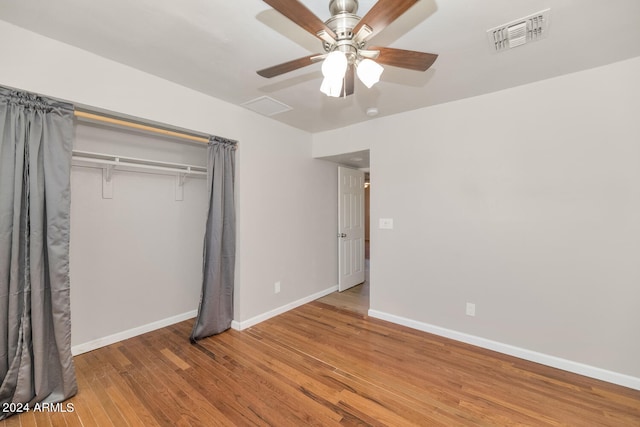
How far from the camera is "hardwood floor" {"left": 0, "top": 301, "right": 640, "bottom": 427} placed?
1764 mm

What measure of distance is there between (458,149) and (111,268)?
12.0 feet

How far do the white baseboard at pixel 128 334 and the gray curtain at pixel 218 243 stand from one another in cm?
59

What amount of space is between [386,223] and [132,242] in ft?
9.14

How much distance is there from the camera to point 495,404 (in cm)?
189

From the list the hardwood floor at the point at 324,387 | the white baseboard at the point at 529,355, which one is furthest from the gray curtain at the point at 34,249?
the white baseboard at the point at 529,355

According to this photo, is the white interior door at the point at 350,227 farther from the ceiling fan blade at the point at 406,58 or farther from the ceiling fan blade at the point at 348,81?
the ceiling fan blade at the point at 406,58

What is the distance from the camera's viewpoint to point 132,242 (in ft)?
9.27

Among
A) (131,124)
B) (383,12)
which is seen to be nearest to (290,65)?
(383,12)

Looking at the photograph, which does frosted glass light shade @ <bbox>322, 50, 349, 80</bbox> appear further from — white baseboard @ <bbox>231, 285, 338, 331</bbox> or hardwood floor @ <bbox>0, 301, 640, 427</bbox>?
white baseboard @ <bbox>231, 285, 338, 331</bbox>

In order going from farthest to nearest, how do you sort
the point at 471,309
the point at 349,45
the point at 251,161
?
the point at 251,161 < the point at 471,309 < the point at 349,45

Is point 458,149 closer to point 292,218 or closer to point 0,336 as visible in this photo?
point 292,218

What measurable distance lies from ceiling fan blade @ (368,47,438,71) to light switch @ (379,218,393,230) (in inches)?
79.0

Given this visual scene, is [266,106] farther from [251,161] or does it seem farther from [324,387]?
[324,387]

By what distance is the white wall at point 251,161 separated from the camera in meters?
1.85
